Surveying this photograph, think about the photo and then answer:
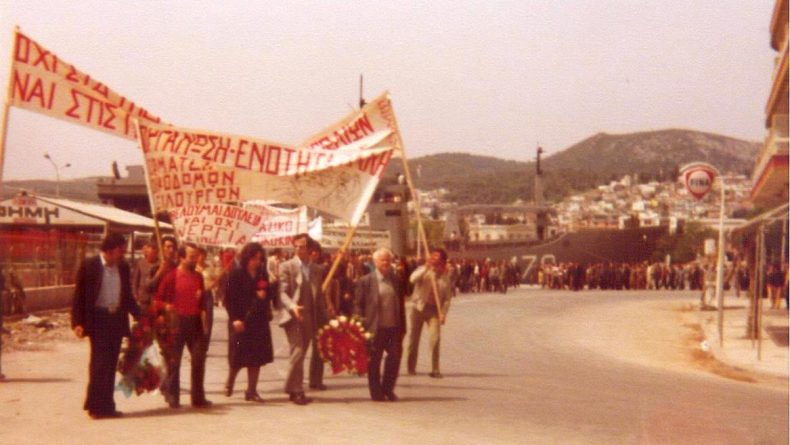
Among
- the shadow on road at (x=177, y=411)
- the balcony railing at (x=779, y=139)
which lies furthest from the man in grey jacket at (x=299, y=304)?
the balcony railing at (x=779, y=139)

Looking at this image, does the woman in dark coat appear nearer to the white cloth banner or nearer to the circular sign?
the white cloth banner

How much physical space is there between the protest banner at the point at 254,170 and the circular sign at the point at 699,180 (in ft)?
47.8

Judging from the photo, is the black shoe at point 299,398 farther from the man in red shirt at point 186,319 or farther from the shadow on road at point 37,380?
the shadow on road at point 37,380

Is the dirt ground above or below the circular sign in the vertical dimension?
below

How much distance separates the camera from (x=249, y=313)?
11.0m

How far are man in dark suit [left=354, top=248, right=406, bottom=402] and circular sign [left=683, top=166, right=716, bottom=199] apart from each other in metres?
14.9

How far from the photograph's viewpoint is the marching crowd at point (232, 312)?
377 inches

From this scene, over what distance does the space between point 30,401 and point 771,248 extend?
1285 inches

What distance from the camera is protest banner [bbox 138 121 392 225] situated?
11.0 m

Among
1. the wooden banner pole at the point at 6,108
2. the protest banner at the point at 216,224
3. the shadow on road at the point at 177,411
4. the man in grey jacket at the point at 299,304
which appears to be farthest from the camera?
the protest banner at the point at 216,224

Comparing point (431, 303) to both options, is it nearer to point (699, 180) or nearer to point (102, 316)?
point (102, 316)

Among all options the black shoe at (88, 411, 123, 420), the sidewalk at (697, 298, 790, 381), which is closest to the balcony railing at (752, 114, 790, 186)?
the sidewalk at (697, 298, 790, 381)

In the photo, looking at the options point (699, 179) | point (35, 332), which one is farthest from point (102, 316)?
point (699, 179)

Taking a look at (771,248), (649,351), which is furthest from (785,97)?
(649,351)
